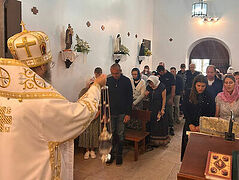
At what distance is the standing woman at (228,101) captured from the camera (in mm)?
3242

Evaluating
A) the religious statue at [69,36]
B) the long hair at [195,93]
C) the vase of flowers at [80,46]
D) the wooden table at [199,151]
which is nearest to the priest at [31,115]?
the wooden table at [199,151]

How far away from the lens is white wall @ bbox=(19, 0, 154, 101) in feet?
14.1

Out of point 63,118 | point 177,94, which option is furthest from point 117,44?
point 63,118

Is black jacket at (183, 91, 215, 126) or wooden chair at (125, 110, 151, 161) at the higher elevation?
black jacket at (183, 91, 215, 126)

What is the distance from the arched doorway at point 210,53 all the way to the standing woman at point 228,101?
6.44 m

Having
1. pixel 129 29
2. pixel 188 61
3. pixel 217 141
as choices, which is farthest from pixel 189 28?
pixel 217 141

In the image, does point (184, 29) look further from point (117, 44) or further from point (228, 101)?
point (228, 101)

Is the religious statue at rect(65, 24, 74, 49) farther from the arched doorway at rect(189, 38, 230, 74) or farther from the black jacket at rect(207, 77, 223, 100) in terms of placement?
the arched doorway at rect(189, 38, 230, 74)

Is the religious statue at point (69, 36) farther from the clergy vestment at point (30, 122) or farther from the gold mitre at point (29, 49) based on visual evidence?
the clergy vestment at point (30, 122)

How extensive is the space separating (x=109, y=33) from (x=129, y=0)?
5.89 ft

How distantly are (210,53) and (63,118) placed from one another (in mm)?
9056

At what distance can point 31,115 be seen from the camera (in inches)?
54.5

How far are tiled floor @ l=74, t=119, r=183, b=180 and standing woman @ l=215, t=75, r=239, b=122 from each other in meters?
1.27

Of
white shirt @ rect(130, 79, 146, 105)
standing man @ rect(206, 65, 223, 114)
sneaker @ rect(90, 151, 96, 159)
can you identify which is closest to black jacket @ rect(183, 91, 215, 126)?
standing man @ rect(206, 65, 223, 114)
